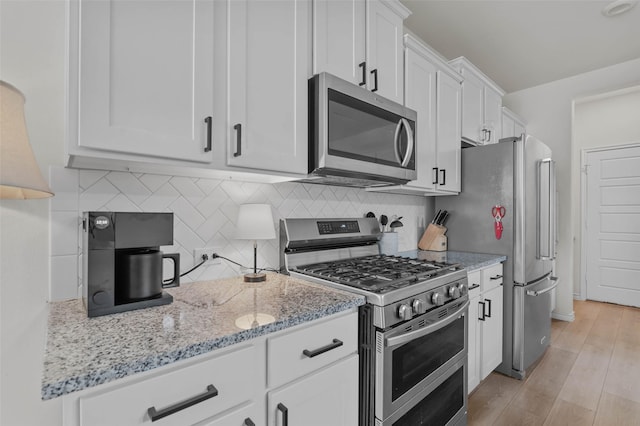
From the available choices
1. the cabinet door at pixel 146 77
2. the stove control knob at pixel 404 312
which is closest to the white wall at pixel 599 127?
the stove control knob at pixel 404 312

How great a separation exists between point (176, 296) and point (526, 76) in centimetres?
431

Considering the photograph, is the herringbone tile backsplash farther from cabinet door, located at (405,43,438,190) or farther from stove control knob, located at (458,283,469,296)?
stove control knob, located at (458,283,469,296)

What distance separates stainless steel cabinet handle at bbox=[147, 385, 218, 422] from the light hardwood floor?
174 cm

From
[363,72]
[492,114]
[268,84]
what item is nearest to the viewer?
[268,84]

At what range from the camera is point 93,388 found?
26.4 inches

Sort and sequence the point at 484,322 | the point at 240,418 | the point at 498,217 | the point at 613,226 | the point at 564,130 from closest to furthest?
the point at 240,418, the point at 484,322, the point at 498,217, the point at 564,130, the point at 613,226

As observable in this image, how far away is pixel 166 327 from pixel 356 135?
1179 mm

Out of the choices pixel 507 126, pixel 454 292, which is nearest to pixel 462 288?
pixel 454 292

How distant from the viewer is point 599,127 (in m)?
4.46

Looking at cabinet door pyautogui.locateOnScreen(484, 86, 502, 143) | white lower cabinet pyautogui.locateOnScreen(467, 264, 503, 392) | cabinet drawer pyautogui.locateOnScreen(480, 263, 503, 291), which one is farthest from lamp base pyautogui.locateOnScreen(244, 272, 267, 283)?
cabinet door pyautogui.locateOnScreen(484, 86, 502, 143)

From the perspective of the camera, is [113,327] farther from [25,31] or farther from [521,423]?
[521,423]

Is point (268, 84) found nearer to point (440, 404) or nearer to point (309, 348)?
point (309, 348)

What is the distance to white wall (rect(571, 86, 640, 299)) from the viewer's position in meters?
4.17

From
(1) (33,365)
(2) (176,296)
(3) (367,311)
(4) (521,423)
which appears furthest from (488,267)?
(1) (33,365)
